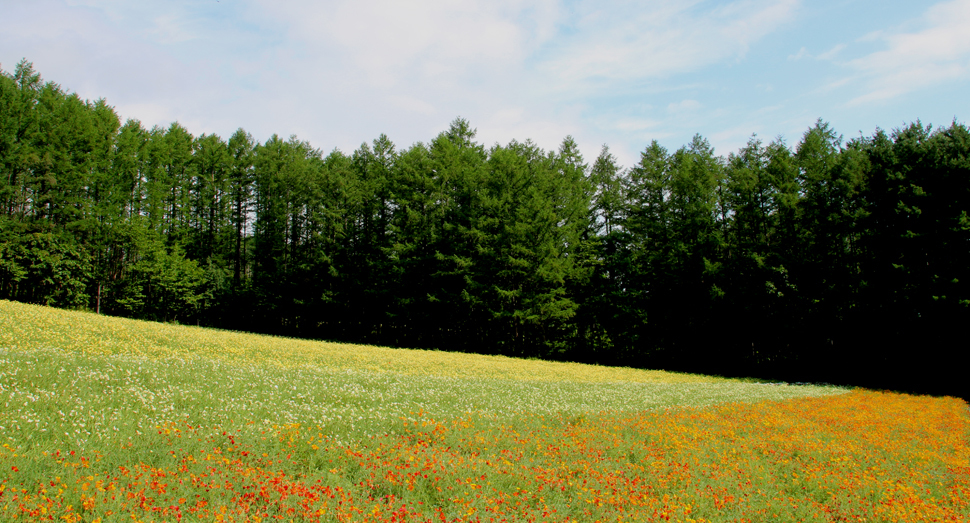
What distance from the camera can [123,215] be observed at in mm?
44812

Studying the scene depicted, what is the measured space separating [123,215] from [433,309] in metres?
29.2

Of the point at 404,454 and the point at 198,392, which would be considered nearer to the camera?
the point at 404,454

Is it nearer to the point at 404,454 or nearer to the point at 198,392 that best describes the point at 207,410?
the point at 198,392

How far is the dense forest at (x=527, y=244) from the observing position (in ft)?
111

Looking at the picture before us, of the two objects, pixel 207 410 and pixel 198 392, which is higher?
pixel 198 392

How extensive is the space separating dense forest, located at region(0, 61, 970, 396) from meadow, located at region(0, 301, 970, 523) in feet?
76.6

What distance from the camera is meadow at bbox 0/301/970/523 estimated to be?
582 centimetres

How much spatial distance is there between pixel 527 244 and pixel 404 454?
3537 centimetres

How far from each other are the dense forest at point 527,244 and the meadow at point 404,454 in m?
23.3

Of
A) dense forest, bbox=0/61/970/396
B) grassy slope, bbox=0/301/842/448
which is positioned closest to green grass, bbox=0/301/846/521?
grassy slope, bbox=0/301/842/448

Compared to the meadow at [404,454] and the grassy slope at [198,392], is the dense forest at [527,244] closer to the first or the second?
the grassy slope at [198,392]

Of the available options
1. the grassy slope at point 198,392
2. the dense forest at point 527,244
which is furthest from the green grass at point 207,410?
the dense forest at point 527,244

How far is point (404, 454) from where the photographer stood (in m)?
7.99

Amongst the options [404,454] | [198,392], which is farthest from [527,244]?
[404,454]
